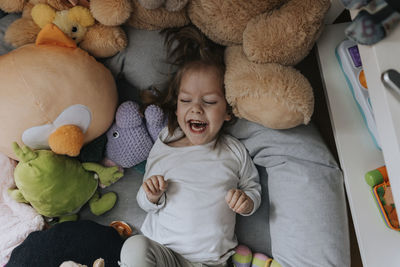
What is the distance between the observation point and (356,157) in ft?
2.62

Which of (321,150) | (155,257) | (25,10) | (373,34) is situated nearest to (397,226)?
(321,150)

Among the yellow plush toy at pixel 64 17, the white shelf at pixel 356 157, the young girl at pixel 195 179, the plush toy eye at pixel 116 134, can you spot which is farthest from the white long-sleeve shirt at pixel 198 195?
the yellow plush toy at pixel 64 17

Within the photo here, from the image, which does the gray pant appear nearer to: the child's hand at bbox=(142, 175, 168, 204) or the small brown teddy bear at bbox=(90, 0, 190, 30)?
the child's hand at bbox=(142, 175, 168, 204)

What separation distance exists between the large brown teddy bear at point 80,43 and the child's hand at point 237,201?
51 centimetres

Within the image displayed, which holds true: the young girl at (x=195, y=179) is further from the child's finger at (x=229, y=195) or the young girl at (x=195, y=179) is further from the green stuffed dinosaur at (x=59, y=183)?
the green stuffed dinosaur at (x=59, y=183)

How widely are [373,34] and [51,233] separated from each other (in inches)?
34.0

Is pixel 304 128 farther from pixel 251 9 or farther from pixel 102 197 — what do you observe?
pixel 102 197

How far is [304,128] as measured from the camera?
2.93ft

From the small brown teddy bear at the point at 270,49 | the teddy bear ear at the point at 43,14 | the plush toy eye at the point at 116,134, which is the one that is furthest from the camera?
the plush toy eye at the point at 116,134

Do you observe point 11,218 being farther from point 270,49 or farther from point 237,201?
point 270,49

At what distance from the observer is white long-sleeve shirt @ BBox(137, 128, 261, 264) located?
0.87 meters

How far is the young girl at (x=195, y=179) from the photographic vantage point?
0.86 m

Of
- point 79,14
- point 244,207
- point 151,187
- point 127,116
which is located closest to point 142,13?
point 79,14

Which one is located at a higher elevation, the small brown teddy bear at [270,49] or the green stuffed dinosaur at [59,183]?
the small brown teddy bear at [270,49]
